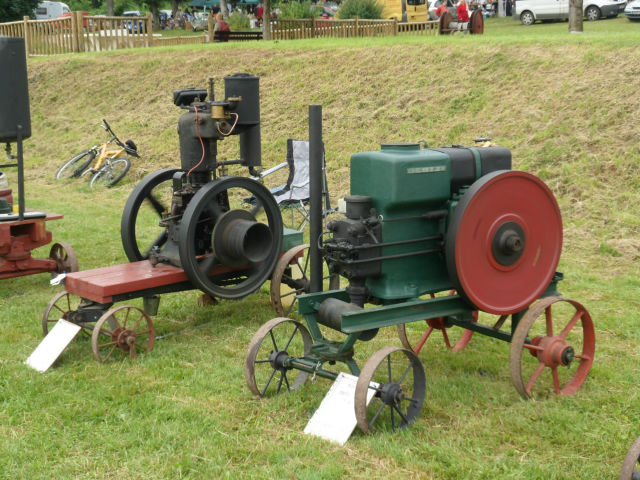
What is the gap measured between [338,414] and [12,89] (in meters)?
4.30

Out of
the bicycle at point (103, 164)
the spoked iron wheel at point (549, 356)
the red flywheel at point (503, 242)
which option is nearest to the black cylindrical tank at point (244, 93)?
the red flywheel at point (503, 242)

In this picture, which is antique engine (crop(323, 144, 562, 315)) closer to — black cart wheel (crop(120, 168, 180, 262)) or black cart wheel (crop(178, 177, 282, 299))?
black cart wheel (crop(178, 177, 282, 299))

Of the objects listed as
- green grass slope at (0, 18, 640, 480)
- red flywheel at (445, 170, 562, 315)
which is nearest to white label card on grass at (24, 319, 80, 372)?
green grass slope at (0, 18, 640, 480)

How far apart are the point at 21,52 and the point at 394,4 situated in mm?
24825

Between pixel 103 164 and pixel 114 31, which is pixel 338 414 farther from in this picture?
pixel 114 31

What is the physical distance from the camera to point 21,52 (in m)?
6.68

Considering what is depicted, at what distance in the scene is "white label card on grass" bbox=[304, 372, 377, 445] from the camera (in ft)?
13.0

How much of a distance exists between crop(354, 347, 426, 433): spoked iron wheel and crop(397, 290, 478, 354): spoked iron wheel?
0.98m

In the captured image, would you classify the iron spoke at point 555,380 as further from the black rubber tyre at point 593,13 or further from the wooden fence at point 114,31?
the black rubber tyre at point 593,13

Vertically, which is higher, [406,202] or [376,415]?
[406,202]

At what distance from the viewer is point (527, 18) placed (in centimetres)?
2633

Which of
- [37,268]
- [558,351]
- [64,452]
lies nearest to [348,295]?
[558,351]

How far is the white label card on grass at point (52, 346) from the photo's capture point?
16.7 feet

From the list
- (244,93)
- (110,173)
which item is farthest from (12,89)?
(110,173)
